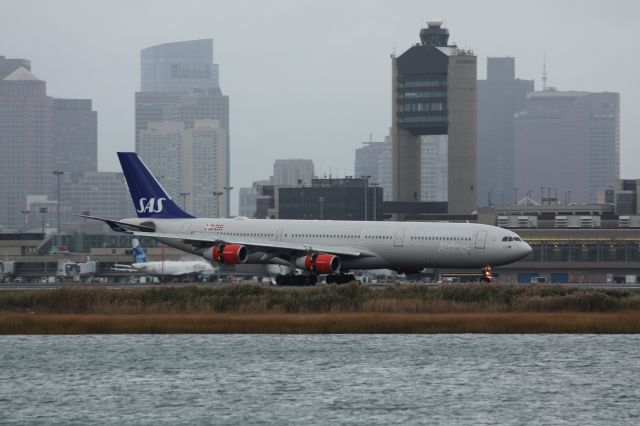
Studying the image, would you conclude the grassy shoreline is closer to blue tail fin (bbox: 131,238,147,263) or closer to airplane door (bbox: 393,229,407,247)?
airplane door (bbox: 393,229,407,247)

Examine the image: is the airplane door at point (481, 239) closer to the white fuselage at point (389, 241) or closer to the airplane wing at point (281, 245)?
the white fuselage at point (389, 241)

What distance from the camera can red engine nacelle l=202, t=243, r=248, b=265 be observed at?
10106cm

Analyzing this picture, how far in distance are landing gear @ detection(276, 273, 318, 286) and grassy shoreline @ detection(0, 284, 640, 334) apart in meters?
10.2

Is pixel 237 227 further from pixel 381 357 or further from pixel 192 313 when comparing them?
pixel 381 357

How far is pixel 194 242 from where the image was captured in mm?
104000

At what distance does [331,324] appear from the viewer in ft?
260

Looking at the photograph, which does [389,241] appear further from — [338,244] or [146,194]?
[146,194]

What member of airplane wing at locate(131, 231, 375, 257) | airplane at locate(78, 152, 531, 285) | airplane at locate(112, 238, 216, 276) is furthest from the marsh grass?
airplane at locate(112, 238, 216, 276)

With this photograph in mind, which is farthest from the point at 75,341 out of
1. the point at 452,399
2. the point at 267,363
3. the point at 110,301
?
the point at 452,399

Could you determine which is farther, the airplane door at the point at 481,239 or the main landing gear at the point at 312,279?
the main landing gear at the point at 312,279

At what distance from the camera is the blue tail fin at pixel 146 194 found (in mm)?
110562

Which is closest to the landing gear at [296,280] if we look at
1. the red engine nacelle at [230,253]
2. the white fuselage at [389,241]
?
the white fuselage at [389,241]

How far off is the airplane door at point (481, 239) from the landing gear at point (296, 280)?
1236 centimetres

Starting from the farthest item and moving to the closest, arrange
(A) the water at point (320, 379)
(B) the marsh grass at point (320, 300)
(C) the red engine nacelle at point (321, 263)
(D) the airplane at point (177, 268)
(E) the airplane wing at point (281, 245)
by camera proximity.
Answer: (D) the airplane at point (177, 268) < (E) the airplane wing at point (281, 245) < (C) the red engine nacelle at point (321, 263) < (B) the marsh grass at point (320, 300) < (A) the water at point (320, 379)
